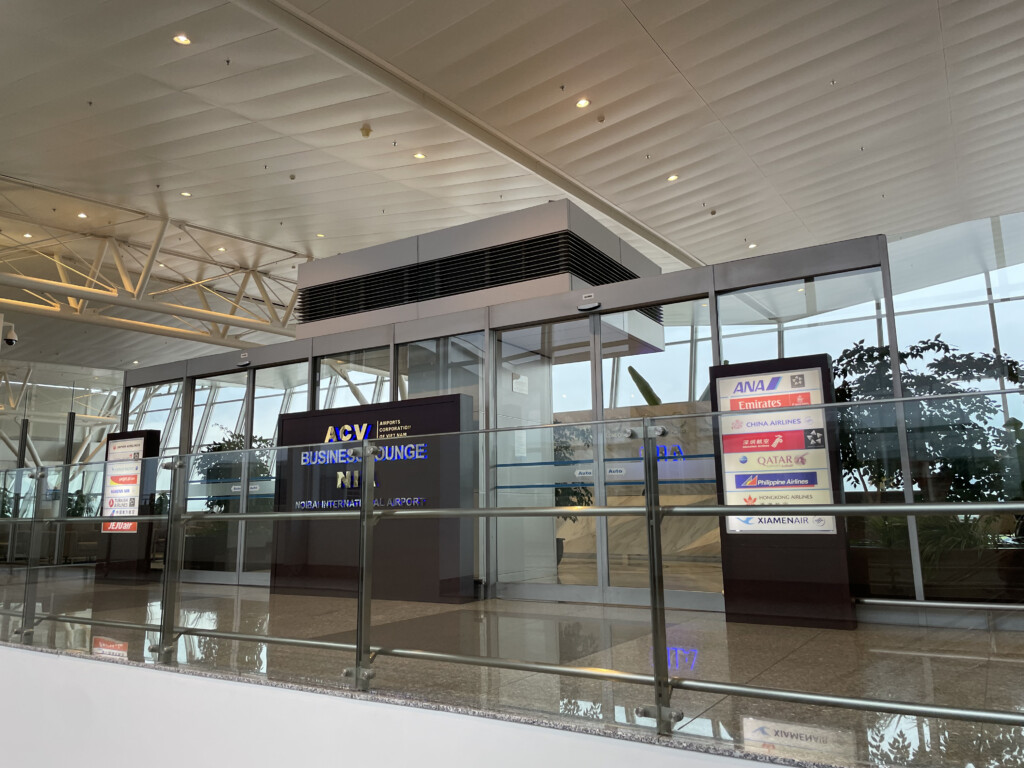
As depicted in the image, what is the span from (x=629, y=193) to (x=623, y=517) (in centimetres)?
971

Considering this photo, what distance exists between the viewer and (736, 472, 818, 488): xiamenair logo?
2.63m

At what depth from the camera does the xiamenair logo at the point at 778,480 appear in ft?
8.63

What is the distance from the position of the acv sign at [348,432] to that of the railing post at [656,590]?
17.9ft

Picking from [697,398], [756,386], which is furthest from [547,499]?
[697,398]

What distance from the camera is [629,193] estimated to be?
38.3ft

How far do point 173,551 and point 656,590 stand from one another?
2.99 meters

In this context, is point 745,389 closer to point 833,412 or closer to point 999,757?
point 833,412

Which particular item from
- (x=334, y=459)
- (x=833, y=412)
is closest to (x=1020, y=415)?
(x=833, y=412)

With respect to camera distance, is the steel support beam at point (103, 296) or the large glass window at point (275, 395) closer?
the large glass window at point (275, 395)

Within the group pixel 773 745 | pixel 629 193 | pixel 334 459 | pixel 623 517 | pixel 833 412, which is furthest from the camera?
pixel 629 193

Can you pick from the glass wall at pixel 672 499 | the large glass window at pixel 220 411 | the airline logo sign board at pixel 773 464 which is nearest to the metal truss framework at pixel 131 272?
the large glass window at pixel 220 411

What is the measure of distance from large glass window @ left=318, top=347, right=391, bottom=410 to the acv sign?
0.87 meters

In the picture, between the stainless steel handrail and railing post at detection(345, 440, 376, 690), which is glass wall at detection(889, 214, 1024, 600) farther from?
railing post at detection(345, 440, 376, 690)

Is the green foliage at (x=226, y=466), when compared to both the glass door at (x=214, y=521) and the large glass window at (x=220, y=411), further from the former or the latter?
the large glass window at (x=220, y=411)
